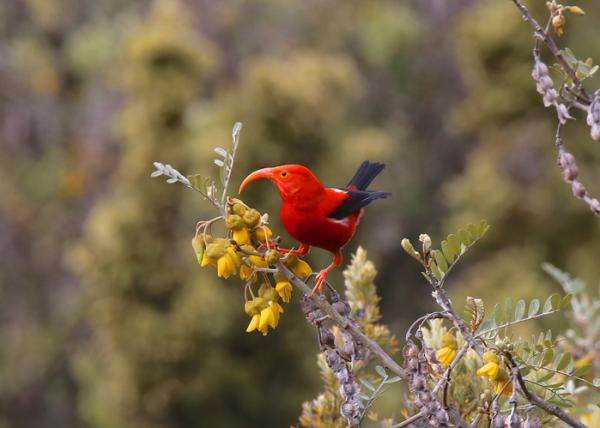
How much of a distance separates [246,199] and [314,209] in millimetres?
3111

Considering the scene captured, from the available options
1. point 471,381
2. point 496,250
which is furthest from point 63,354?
point 471,381

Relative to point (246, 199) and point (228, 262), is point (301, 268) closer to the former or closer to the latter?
point (228, 262)

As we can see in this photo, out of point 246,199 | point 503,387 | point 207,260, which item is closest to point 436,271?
point 503,387

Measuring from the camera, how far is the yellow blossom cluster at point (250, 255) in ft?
2.65

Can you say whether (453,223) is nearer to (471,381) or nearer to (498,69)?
(498,69)

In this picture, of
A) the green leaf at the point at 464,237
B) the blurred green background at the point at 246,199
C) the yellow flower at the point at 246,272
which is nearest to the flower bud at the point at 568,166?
the green leaf at the point at 464,237

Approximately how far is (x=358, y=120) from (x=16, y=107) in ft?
9.27

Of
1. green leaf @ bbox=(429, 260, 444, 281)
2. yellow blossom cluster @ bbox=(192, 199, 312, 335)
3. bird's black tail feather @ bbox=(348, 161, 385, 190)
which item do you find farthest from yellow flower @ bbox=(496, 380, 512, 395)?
bird's black tail feather @ bbox=(348, 161, 385, 190)

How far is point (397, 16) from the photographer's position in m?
6.02

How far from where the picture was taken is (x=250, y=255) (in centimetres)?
83

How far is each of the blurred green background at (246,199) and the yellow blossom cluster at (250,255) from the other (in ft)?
10.6

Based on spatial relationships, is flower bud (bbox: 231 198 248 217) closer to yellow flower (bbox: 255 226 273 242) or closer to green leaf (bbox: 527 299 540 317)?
yellow flower (bbox: 255 226 273 242)

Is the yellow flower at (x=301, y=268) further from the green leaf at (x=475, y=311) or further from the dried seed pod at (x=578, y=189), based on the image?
the dried seed pod at (x=578, y=189)

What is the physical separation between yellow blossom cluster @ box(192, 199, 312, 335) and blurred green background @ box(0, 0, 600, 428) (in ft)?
10.6
